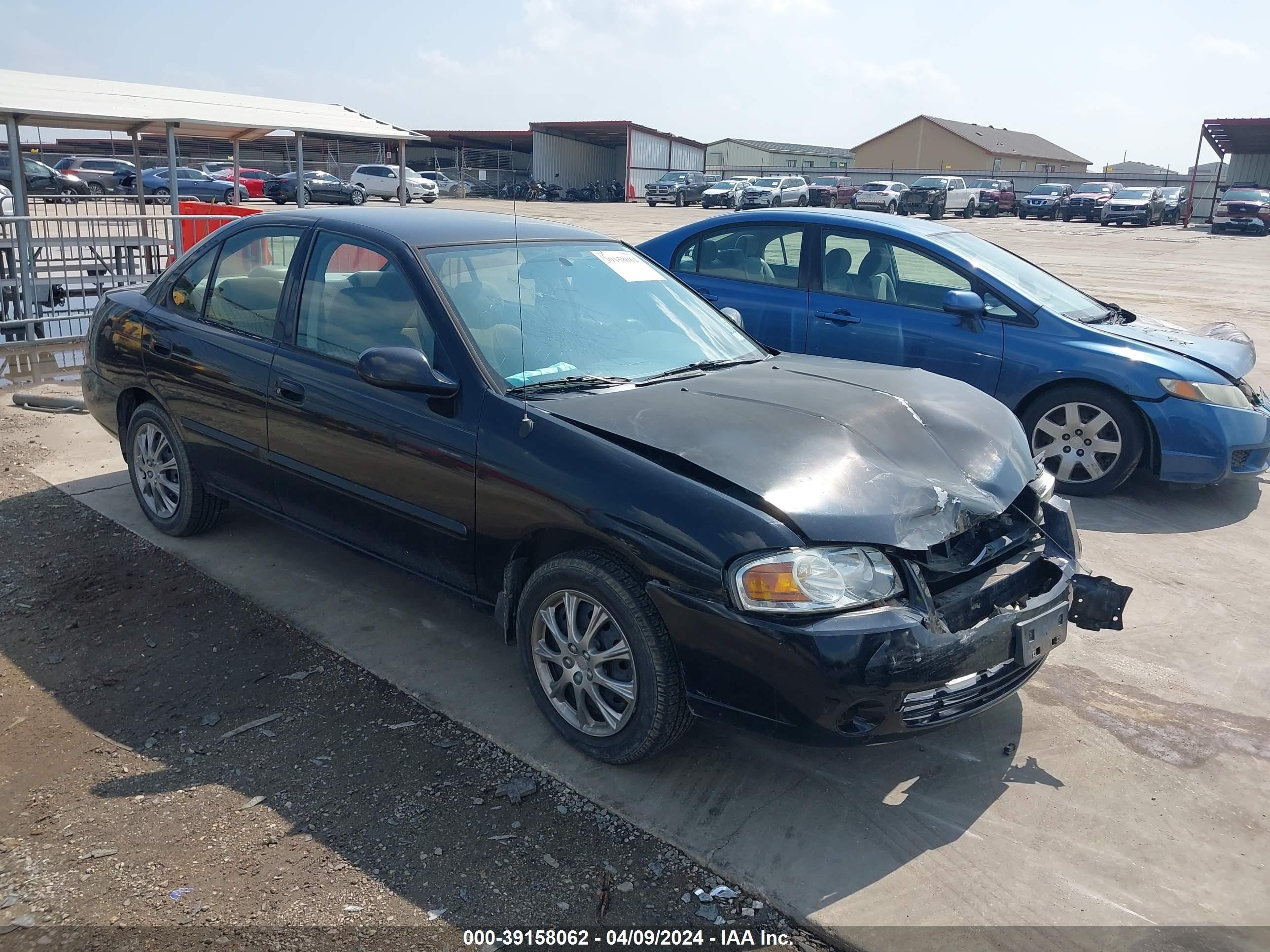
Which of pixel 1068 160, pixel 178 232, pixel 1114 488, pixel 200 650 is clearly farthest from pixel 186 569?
pixel 1068 160

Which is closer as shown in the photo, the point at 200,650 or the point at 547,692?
the point at 547,692

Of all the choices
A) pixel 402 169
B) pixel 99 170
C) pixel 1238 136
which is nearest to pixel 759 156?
pixel 1238 136

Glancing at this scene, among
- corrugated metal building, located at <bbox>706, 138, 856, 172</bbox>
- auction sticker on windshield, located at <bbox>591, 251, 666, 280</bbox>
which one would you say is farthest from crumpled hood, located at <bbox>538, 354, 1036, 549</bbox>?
corrugated metal building, located at <bbox>706, 138, 856, 172</bbox>

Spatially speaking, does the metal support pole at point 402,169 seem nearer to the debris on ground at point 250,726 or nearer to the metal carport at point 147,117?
the metal carport at point 147,117

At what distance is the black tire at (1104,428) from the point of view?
589cm

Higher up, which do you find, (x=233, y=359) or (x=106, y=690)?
(x=233, y=359)

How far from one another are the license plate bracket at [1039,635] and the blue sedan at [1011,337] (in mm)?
3099

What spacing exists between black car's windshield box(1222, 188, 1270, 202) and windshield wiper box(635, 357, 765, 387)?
133 feet

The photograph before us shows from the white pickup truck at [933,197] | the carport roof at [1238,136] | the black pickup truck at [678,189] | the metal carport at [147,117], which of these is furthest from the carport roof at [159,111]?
the carport roof at [1238,136]

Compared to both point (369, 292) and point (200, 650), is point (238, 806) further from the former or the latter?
point (369, 292)

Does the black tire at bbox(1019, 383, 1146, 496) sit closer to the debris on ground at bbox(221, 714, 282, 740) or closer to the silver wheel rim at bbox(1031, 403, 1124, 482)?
the silver wheel rim at bbox(1031, 403, 1124, 482)

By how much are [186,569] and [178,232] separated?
8.16m

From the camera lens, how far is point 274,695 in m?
3.70

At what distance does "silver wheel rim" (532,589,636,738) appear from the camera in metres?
3.16
